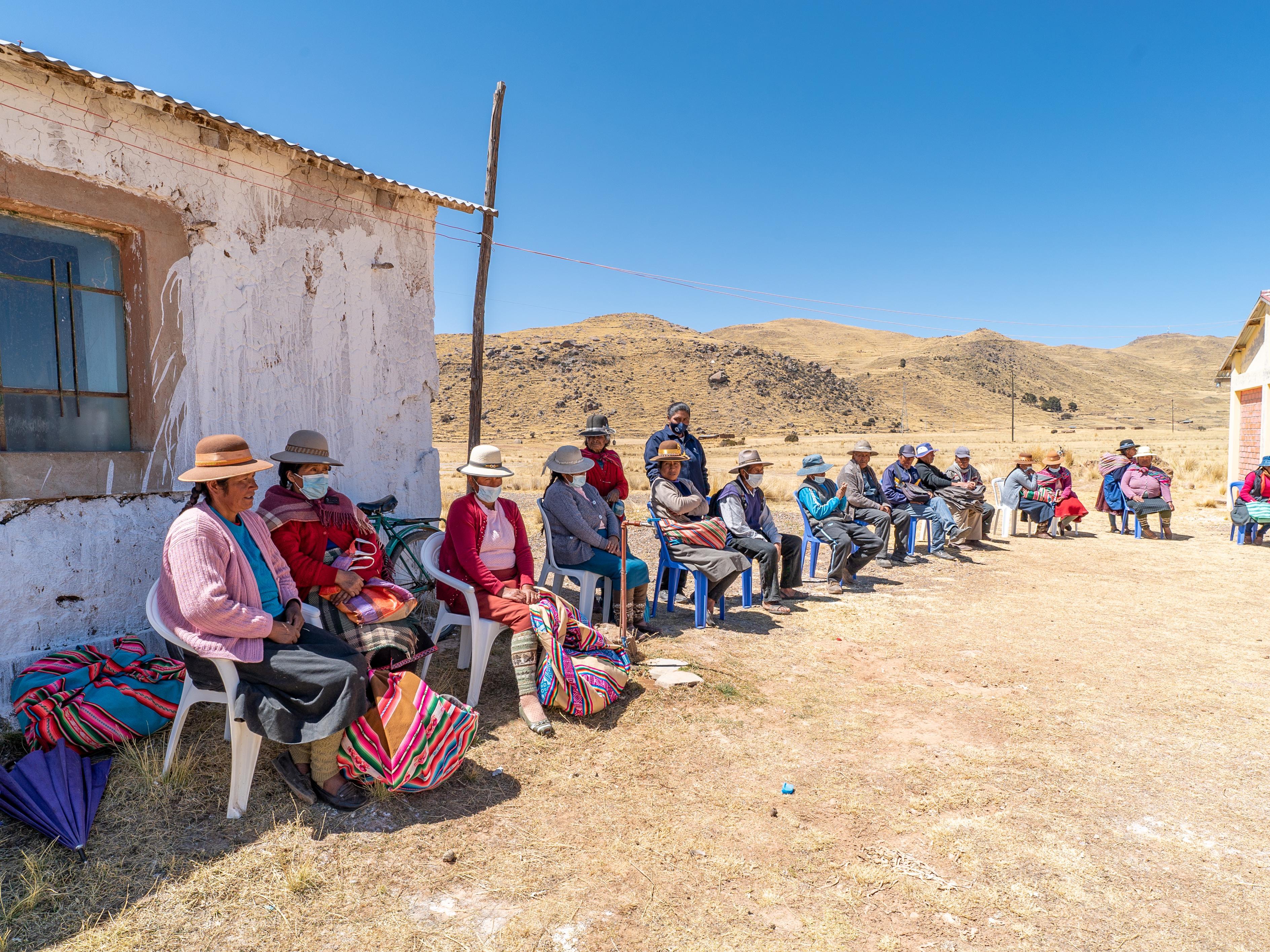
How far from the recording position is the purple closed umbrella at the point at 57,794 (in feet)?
Result: 9.90

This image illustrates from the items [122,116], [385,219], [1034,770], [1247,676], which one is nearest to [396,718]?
[1034,770]

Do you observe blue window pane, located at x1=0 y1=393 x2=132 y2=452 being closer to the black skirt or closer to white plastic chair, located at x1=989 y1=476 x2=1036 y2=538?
the black skirt

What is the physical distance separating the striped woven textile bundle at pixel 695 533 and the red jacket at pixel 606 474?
0.50m

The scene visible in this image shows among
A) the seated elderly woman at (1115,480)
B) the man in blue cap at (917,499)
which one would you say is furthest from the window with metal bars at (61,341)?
the seated elderly woman at (1115,480)

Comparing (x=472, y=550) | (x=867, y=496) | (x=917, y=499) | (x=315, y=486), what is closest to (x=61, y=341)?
(x=315, y=486)

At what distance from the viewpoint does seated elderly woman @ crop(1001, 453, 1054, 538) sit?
37.4ft

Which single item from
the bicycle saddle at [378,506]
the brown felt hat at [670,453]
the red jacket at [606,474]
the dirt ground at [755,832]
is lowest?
the dirt ground at [755,832]

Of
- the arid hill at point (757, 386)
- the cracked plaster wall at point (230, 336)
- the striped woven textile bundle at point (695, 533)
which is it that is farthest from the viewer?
the arid hill at point (757, 386)

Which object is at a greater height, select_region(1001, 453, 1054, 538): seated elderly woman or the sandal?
select_region(1001, 453, 1054, 538): seated elderly woman

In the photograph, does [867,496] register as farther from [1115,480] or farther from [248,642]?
[248,642]

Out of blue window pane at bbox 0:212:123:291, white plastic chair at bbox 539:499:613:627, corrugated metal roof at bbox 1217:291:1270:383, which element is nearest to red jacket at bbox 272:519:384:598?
white plastic chair at bbox 539:499:613:627

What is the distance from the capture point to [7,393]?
4.26 meters

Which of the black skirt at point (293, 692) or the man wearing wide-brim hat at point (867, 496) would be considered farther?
the man wearing wide-brim hat at point (867, 496)

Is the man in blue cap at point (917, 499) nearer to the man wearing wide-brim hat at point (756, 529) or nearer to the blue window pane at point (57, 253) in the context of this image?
the man wearing wide-brim hat at point (756, 529)
